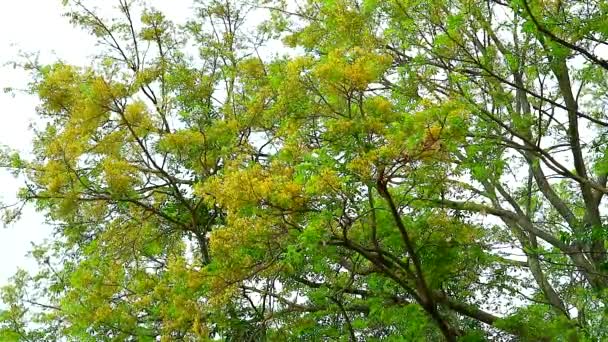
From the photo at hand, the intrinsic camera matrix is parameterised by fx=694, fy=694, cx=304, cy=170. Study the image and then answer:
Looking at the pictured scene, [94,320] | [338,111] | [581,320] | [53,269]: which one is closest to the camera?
[338,111]

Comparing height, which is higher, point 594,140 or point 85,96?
point 85,96

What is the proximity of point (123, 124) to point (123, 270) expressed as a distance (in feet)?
4.70

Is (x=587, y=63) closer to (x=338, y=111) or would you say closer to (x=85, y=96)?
(x=338, y=111)

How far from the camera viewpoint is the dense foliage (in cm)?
488

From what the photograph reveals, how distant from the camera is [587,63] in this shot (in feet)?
20.4

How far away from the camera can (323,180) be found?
444 cm

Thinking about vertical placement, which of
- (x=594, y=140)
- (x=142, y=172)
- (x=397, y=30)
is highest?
(x=397, y=30)

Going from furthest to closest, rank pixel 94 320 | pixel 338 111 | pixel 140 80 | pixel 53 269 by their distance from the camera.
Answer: pixel 53 269 < pixel 140 80 < pixel 94 320 < pixel 338 111

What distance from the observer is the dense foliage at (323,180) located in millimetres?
4883

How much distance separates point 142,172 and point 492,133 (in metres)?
3.51

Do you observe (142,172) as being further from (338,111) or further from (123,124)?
(338,111)

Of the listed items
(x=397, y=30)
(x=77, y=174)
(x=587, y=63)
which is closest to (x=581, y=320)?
(x=587, y=63)

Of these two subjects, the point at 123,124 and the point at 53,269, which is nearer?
the point at 123,124

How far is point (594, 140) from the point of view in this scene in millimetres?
6668
